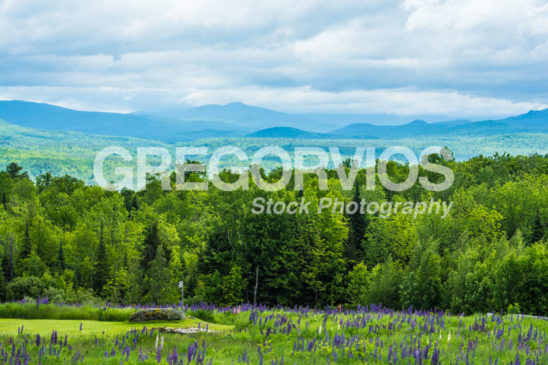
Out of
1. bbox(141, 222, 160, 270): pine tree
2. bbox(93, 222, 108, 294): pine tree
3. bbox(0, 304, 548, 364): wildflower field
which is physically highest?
bbox(0, 304, 548, 364): wildflower field

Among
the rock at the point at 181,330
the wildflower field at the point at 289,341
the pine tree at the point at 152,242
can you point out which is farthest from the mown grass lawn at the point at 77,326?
the pine tree at the point at 152,242

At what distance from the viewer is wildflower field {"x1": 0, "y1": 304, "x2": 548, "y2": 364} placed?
458 inches

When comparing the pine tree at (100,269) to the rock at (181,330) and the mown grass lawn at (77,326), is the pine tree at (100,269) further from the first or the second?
the rock at (181,330)

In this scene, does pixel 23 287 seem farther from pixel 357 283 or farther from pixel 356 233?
pixel 356 233

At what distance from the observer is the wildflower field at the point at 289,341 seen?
458 inches

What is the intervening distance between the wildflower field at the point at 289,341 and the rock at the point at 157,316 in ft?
1.04

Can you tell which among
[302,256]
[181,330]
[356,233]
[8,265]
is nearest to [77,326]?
[181,330]

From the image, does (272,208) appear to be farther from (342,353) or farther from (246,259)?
(342,353)

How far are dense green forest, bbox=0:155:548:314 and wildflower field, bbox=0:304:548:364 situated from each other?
12.7 meters

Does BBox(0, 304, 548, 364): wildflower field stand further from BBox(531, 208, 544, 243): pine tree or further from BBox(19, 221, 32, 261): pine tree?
BBox(19, 221, 32, 261): pine tree

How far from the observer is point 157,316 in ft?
54.2

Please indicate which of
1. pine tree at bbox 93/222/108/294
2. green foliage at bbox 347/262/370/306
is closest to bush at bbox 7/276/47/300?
pine tree at bbox 93/222/108/294

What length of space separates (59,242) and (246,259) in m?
34.5

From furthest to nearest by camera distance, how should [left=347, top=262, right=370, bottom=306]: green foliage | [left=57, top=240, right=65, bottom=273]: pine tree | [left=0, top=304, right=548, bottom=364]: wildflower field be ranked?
[left=57, top=240, right=65, bottom=273]: pine tree
[left=347, top=262, right=370, bottom=306]: green foliage
[left=0, top=304, right=548, bottom=364]: wildflower field
